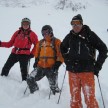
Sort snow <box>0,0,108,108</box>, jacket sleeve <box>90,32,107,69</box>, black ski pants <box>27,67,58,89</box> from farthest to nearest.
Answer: black ski pants <box>27,67,58,89</box> → snow <box>0,0,108,108</box> → jacket sleeve <box>90,32,107,69</box>

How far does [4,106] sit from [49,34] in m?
2.38

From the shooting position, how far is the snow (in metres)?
6.70

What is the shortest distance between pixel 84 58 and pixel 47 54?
1.75 meters

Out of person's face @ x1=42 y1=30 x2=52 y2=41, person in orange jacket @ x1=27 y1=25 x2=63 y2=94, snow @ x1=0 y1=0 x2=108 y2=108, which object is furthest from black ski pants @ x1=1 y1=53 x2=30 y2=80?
person's face @ x1=42 y1=30 x2=52 y2=41

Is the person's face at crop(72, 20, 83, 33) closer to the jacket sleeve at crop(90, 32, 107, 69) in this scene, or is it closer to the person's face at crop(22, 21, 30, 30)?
the jacket sleeve at crop(90, 32, 107, 69)

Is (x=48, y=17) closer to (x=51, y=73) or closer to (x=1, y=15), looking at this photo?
(x=1, y=15)

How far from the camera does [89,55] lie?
5465 mm

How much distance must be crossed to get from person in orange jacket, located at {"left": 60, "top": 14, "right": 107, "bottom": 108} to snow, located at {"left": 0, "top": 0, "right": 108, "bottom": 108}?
1.15 metres

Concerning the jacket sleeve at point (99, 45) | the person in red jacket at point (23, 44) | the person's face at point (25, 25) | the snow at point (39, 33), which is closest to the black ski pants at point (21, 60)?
the person in red jacket at point (23, 44)

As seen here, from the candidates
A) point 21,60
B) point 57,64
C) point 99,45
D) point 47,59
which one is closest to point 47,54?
point 47,59

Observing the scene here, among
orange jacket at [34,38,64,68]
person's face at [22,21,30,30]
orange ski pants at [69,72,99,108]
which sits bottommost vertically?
orange ski pants at [69,72,99,108]

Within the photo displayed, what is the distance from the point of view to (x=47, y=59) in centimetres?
701

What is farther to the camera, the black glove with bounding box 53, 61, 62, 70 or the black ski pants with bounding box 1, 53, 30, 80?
the black ski pants with bounding box 1, 53, 30, 80

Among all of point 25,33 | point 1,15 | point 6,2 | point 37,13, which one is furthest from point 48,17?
point 25,33
